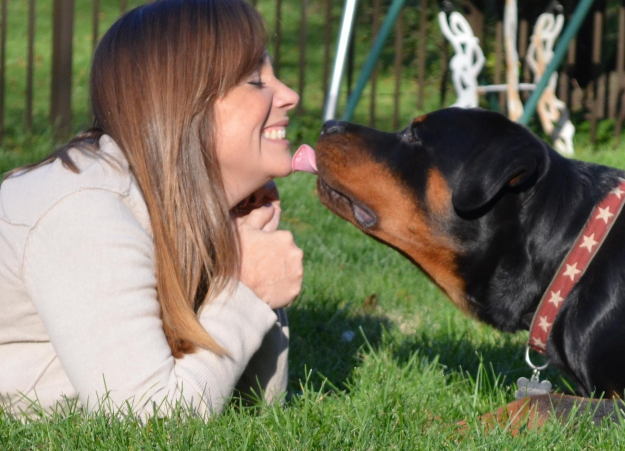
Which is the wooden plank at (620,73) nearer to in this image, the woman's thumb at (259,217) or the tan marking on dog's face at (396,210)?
the tan marking on dog's face at (396,210)

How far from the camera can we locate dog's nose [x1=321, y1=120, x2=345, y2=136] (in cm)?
327

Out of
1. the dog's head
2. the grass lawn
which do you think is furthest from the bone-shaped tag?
the dog's head

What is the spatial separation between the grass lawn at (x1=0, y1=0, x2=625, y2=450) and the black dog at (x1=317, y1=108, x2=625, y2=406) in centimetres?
29

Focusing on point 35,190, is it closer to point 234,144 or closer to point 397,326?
point 234,144

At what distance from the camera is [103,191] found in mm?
2514

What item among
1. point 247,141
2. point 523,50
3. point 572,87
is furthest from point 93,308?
point 572,87

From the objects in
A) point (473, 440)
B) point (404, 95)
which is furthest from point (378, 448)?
point (404, 95)

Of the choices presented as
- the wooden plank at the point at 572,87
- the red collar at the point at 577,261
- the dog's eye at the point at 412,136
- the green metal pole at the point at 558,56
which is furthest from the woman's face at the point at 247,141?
the wooden plank at the point at 572,87

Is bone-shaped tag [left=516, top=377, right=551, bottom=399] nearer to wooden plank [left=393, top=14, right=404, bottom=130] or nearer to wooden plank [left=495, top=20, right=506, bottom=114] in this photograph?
wooden plank [left=393, top=14, right=404, bottom=130]

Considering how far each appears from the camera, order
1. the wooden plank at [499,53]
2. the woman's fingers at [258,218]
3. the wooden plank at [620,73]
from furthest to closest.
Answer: the wooden plank at [499,53] → the wooden plank at [620,73] → the woman's fingers at [258,218]

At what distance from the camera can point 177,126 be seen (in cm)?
271

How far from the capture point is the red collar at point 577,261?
282 centimetres

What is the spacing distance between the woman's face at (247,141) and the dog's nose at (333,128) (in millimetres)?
361

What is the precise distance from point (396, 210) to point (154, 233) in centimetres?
90
